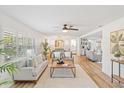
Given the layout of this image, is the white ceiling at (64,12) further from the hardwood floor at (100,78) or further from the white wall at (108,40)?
the hardwood floor at (100,78)

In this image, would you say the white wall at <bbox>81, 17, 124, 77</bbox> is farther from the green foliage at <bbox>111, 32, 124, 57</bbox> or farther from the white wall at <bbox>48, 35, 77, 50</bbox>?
the white wall at <bbox>48, 35, 77, 50</bbox>

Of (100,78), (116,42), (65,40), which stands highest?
(65,40)

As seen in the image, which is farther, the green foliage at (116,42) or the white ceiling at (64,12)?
the green foliage at (116,42)

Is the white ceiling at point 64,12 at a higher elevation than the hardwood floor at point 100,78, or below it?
higher

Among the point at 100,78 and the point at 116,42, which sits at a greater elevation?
the point at 116,42

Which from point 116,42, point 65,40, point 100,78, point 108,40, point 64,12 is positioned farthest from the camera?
point 65,40

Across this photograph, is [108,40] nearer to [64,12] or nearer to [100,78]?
[100,78]

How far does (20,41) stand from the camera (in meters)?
6.60

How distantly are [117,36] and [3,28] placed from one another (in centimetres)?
372

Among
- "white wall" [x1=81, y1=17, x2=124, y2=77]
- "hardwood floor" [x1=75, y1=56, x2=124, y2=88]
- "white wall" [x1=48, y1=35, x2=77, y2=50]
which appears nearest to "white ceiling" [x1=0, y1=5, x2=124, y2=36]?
"white wall" [x1=81, y1=17, x2=124, y2=77]

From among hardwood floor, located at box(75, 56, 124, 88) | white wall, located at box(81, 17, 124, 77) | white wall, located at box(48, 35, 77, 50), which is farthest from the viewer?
white wall, located at box(48, 35, 77, 50)

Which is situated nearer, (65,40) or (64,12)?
(64,12)

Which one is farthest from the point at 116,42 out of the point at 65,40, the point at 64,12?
the point at 65,40

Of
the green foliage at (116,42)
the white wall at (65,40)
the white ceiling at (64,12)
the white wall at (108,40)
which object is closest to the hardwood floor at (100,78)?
the white wall at (108,40)
